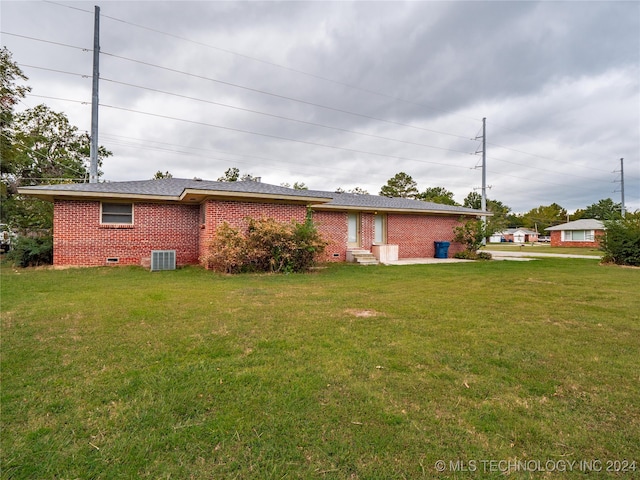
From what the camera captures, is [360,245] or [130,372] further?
[360,245]

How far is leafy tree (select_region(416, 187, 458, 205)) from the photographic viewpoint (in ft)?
171

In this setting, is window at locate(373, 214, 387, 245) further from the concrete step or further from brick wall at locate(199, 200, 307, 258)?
brick wall at locate(199, 200, 307, 258)

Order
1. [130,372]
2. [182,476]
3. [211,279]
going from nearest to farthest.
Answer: [182,476], [130,372], [211,279]

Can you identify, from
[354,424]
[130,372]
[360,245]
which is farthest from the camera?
[360,245]

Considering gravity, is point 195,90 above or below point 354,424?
above

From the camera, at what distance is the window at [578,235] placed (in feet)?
119

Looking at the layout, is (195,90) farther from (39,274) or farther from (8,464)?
(8,464)

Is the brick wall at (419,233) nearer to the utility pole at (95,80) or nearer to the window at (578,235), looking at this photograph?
the utility pole at (95,80)

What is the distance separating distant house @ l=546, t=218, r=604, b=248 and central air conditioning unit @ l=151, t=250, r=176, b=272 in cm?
4267

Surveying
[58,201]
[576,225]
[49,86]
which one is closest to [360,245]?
[58,201]

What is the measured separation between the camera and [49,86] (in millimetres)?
15672

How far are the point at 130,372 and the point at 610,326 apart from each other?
6.06m

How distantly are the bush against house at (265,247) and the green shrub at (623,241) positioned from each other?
14.2 meters

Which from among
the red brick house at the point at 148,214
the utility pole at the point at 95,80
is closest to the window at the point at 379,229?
the red brick house at the point at 148,214
